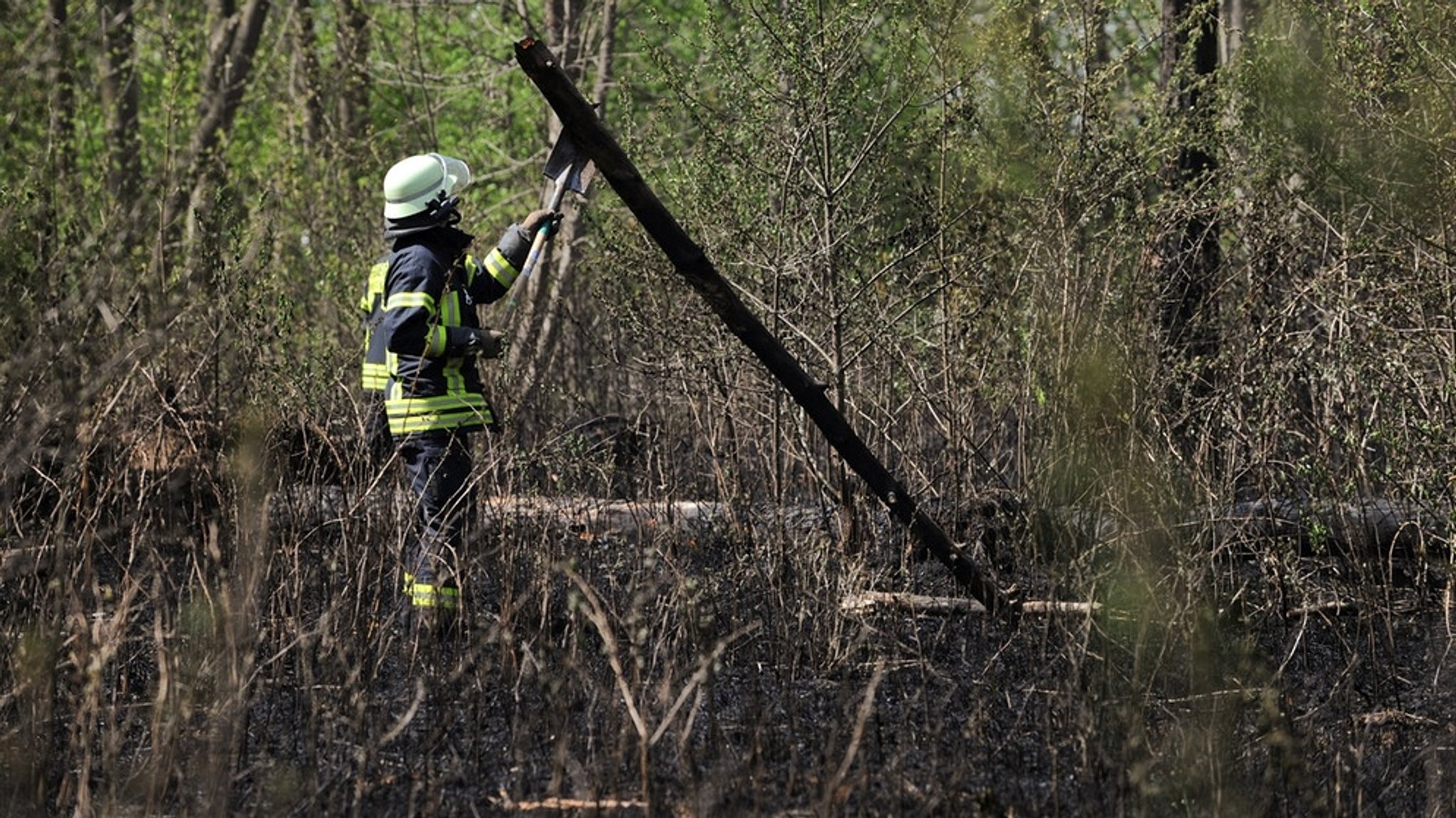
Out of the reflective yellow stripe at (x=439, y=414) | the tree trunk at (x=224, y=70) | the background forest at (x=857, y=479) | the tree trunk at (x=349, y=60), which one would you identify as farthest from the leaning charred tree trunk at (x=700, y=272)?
the tree trunk at (x=224, y=70)

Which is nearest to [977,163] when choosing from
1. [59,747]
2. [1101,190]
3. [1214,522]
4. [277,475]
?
[1101,190]

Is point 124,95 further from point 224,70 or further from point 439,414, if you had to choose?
point 439,414

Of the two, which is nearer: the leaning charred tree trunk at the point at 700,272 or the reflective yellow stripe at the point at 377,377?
the leaning charred tree trunk at the point at 700,272

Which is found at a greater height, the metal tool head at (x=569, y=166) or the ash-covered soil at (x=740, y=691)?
the metal tool head at (x=569, y=166)

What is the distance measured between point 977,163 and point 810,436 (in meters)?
1.28

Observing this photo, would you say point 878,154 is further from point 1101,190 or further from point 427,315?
point 427,315

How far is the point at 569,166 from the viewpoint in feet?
17.1

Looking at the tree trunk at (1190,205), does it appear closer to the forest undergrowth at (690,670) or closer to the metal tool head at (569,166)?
the forest undergrowth at (690,670)

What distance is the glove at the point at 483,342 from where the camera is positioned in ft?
20.4

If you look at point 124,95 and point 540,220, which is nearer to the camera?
point 540,220

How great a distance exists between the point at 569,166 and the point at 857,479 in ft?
6.51

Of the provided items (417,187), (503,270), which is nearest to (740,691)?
(503,270)

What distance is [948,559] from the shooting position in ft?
18.8

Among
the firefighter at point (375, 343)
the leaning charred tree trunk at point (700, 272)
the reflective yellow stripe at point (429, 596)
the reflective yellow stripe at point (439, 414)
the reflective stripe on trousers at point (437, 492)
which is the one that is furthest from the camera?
the firefighter at point (375, 343)
